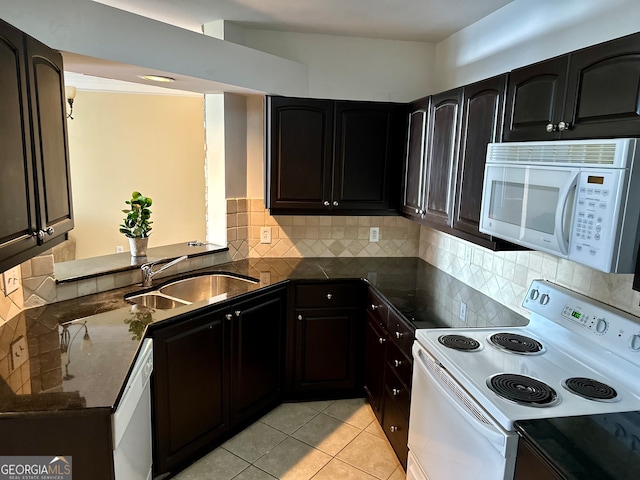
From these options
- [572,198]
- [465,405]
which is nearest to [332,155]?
[572,198]

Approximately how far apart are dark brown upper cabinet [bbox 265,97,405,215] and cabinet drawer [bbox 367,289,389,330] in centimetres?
63

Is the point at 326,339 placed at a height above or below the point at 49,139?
below

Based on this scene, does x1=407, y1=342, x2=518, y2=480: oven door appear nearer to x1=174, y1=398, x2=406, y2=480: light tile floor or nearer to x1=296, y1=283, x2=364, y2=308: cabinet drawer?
x1=174, y1=398, x2=406, y2=480: light tile floor

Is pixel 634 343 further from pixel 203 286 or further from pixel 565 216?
pixel 203 286

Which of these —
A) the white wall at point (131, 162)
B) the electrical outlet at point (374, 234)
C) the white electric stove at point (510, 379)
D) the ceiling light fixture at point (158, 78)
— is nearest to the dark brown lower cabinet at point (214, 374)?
the electrical outlet at point (374, 234)

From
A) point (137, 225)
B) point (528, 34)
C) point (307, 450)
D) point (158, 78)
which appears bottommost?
point (307, 450)

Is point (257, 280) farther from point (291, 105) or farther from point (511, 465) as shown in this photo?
point (511, 465)

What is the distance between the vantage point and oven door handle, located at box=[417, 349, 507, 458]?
1340 mm

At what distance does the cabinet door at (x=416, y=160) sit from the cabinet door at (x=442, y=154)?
0.08m

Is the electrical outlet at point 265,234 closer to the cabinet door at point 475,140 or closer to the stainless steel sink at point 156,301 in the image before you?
the stainless steel sink at point 156,301

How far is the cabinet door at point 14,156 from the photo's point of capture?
1374 mm

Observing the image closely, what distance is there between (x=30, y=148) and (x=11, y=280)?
0.78 m

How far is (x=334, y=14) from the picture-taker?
8.56ft

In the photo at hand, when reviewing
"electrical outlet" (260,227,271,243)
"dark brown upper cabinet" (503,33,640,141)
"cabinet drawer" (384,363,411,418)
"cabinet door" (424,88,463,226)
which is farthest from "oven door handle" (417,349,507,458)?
"electrical outlet" (260,227,271,243)
